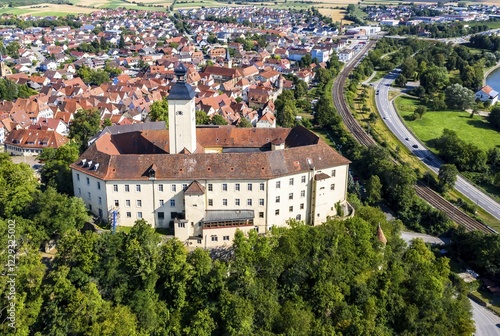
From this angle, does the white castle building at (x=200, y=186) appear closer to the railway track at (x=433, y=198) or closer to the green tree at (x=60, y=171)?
the green tree at (x=60, y=171)

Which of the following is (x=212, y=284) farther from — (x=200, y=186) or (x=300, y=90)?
(x=300, y=90)

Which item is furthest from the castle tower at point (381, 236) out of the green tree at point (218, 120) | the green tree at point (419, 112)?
the green tree at point (419, 112)

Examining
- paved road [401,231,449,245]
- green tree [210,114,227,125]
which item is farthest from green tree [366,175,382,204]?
green tree [210,114,227,125]

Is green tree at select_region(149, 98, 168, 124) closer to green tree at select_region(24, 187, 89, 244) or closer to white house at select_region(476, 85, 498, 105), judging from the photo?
green tree at select_region(24, 187, 89, 244)

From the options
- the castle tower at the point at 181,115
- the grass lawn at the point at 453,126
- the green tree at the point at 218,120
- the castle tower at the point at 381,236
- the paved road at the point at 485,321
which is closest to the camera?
the castle tower at the point at 381,236

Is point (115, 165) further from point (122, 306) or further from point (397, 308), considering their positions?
point (397, 308)
